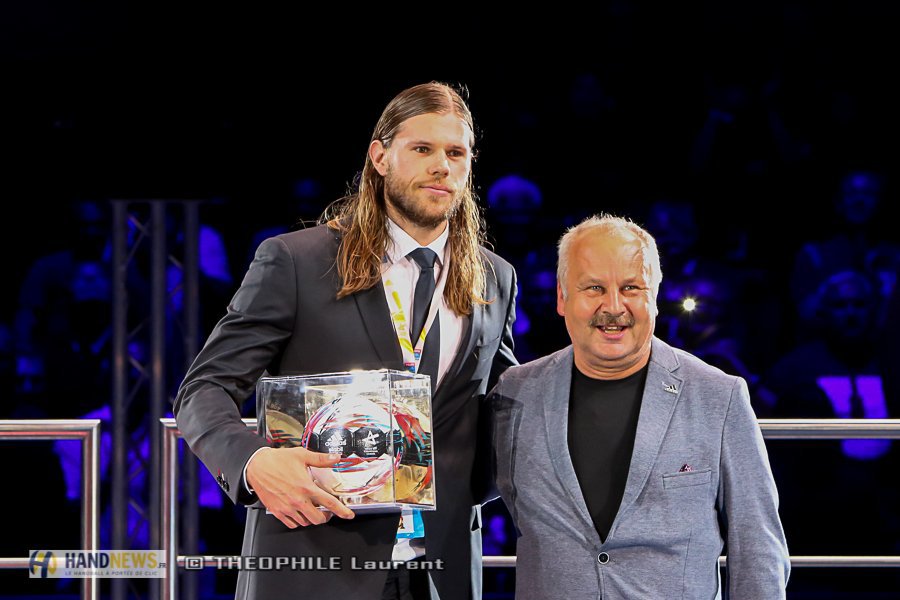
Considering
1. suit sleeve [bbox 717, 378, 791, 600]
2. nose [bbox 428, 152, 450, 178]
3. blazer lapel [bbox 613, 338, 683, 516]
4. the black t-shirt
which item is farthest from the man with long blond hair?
suit sleeve [bbox 717, 378, 791, 600]

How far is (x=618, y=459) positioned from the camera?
1851 mm

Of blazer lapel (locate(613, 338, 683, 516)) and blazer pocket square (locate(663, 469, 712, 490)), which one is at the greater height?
blazer lapel (locate(613, 338, 683, 516))

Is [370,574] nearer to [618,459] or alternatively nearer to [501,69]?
[618,459]

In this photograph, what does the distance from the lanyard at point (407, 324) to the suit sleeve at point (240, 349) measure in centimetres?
19

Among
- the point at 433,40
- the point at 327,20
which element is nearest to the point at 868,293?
the point at 433,40

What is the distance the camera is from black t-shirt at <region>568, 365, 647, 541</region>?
182cm

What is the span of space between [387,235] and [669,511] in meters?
0.77

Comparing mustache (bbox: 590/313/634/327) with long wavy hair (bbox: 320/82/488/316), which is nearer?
mustache (bbox: 590/313/634/327)

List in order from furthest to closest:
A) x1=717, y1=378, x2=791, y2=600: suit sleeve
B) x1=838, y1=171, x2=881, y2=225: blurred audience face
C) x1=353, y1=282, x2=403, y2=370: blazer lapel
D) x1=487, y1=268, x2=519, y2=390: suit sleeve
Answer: x1=838, y1=171, x2=881, y2=225: blurred audience face, x1=487, y1=268, x2=519, y2=390: suit sleeve, x1=353, y1=282, x2=403, y2=370: blazer lapel, x1=717, y1=378, x2=791, y2=600: suit sleeve

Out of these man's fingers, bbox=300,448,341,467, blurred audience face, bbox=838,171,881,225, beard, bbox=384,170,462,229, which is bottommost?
man's fingers, bbox=300,448,341,467

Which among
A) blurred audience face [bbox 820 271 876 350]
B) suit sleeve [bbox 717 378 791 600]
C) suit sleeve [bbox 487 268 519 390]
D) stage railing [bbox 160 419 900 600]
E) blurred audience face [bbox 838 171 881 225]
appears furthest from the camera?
blurred audience face [bbox 838 171 881 225]

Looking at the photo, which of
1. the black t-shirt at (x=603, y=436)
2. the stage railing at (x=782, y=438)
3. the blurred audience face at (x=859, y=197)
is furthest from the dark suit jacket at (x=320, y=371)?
the blurred audience face at (x=859, y=197)

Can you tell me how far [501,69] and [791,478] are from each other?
96.9 inches

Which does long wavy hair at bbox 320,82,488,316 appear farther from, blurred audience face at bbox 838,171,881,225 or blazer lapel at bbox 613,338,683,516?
blurred audience face at bbox 838,171,881,225
